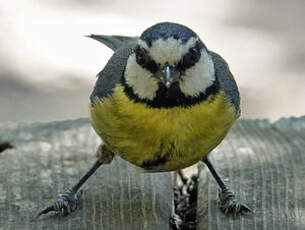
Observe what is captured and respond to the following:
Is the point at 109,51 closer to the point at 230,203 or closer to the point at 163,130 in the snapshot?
the point at 163,130

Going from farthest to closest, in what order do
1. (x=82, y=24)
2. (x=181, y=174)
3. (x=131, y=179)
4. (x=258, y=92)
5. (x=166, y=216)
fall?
(x=82, y=24)
(x=258, y=92)
(x=181, y=174)
(x=131, y=179)
(x=166, y=216)

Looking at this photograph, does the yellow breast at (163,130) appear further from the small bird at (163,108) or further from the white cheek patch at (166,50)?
the white cheek patch at (166,50)

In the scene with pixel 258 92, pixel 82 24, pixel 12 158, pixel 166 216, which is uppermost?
pixel 82 24

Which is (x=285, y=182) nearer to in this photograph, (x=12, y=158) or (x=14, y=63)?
(x=12, y=158)

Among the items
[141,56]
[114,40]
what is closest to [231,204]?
[141,56]

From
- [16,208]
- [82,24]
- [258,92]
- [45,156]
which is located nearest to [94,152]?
[45,156]

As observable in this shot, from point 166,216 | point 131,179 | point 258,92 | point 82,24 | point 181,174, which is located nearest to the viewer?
point 166,216

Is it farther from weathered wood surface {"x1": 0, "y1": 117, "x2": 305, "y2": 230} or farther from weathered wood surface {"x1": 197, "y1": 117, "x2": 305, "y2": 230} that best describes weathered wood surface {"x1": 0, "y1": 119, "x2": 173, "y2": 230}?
weathered wood surface {"x1": 197, "y1": 117, "x2": 305, "y2": 230}
